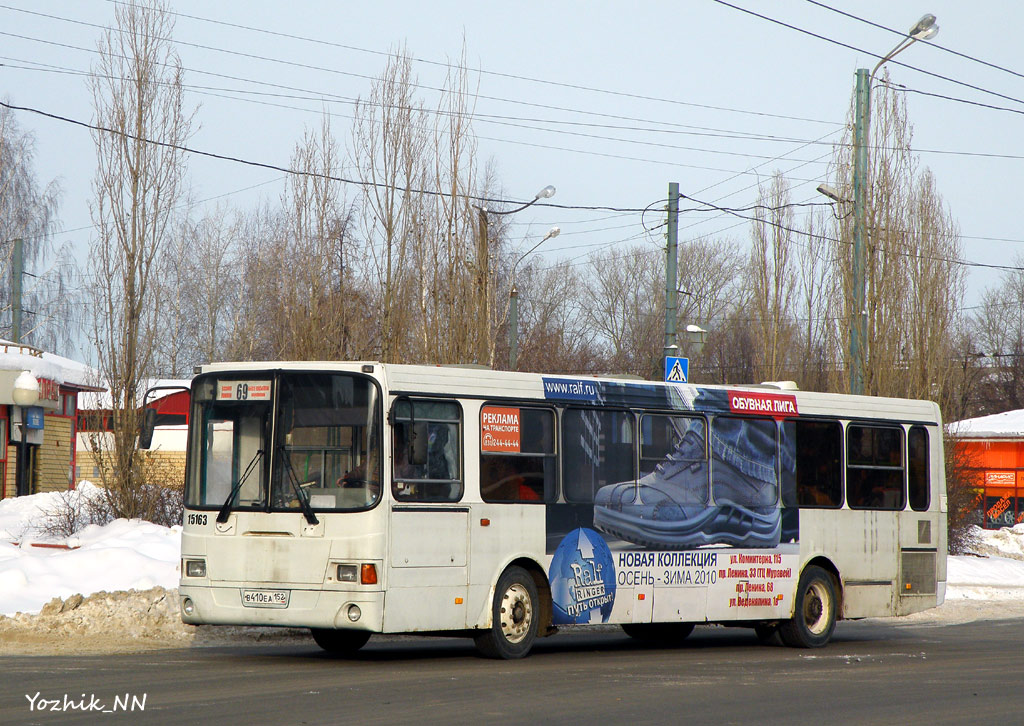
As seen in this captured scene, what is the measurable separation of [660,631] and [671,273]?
8497 mm

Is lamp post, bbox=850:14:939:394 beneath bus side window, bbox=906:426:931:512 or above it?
above

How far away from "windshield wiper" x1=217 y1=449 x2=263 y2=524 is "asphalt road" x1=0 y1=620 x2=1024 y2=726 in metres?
1.25

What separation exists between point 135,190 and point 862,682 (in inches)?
635

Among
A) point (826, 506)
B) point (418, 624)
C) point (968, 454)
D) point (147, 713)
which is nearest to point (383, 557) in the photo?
point (418, 624)

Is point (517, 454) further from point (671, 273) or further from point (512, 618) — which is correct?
point (671, 273)

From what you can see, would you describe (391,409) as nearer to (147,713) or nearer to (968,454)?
(147,713)

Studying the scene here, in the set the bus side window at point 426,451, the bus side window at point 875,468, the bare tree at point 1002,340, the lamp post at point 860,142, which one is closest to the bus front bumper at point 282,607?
the bus side window at point 426,451

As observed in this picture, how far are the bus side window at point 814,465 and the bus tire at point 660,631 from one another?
1.98 m

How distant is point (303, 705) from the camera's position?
9156mm

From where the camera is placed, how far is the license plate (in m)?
11.5

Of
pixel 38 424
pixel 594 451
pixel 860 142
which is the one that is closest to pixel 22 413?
pixel 38 424

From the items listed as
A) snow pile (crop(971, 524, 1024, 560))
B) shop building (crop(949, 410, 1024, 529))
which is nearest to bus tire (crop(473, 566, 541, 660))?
snow pile (crop(971, 524, 1024, 560))

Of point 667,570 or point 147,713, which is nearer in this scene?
point 147,713

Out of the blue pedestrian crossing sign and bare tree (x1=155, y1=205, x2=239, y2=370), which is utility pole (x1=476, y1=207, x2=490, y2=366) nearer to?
the blue pedestrian crossing sign
